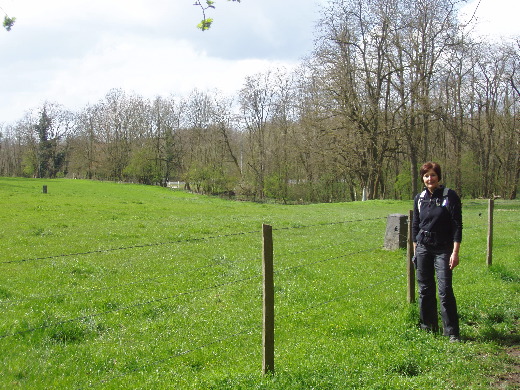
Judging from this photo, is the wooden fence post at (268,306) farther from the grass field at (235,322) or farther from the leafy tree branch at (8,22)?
the leafy tree branch at (8,22)

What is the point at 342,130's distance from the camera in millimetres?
38781

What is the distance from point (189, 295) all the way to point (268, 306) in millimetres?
4395

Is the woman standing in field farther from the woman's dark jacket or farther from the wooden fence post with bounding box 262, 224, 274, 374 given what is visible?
the wooden fence post with bounding box 262, 224, 274, 374

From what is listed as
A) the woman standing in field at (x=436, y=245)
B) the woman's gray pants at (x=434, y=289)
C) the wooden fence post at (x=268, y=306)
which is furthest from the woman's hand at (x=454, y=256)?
the wooden fence post at (x=268, y=306)

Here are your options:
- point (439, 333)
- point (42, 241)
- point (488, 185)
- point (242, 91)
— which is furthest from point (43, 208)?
point (488, 185)

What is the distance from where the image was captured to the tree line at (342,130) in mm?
37062

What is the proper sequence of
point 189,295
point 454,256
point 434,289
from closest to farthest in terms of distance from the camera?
1. point 454,256
2. point 434,289
3. point 189,295

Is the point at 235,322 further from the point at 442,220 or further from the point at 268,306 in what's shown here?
the point at 442,220

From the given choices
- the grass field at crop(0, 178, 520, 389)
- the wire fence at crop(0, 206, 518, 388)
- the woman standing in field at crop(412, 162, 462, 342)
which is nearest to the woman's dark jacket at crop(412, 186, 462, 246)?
the woman standing in field at crop(412, 162, 462, 342)

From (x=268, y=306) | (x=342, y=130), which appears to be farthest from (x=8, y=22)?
(x=342, y=130)

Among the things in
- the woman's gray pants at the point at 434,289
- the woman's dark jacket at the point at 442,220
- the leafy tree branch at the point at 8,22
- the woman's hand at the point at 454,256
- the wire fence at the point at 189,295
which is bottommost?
the wire fence at the point at 189,295

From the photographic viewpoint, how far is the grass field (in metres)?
5.07

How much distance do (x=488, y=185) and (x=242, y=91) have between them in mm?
32853

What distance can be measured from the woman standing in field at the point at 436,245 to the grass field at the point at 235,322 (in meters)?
0.31
